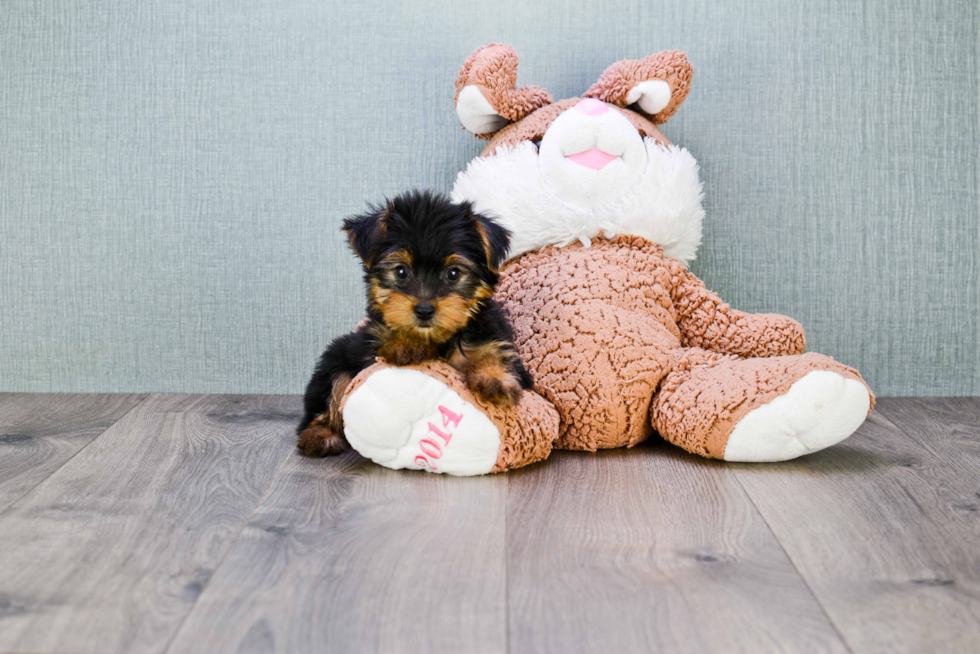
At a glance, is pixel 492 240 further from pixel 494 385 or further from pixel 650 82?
pixel 650 82

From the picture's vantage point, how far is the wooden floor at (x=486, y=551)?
115 cm

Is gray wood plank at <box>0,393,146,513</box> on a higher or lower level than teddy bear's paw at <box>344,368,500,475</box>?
lower

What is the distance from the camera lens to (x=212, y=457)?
2.06 meters

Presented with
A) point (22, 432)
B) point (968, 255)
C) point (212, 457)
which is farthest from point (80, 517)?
point (968, 255)

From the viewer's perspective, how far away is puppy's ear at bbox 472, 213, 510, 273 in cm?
181

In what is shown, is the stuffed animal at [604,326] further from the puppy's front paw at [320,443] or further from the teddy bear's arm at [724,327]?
the puppy's front paw at [320,443]

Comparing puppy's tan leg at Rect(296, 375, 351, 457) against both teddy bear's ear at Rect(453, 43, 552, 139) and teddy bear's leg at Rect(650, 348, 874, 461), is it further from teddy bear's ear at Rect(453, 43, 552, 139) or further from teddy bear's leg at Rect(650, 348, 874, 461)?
teddy bear's ear at Rect(453, 43, 552, 139)

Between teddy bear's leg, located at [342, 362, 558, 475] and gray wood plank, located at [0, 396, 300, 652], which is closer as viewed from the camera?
gray wood plank, located at [0, 396, 300, 652]

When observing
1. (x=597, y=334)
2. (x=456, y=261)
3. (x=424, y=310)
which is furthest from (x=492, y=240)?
(x=597, y=334)

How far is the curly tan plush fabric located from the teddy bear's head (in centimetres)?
7

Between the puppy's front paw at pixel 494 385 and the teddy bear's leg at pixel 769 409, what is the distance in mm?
471

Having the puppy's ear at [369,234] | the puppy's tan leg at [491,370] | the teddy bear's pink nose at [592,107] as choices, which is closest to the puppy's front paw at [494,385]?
the puppy's tan leg at [491,370]

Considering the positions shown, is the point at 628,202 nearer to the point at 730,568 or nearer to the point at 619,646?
the point at 730,568

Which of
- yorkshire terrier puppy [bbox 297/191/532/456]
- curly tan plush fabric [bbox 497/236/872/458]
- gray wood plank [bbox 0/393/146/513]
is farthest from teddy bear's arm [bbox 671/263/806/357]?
gray wood plank [bbox 0/393/146/513]
